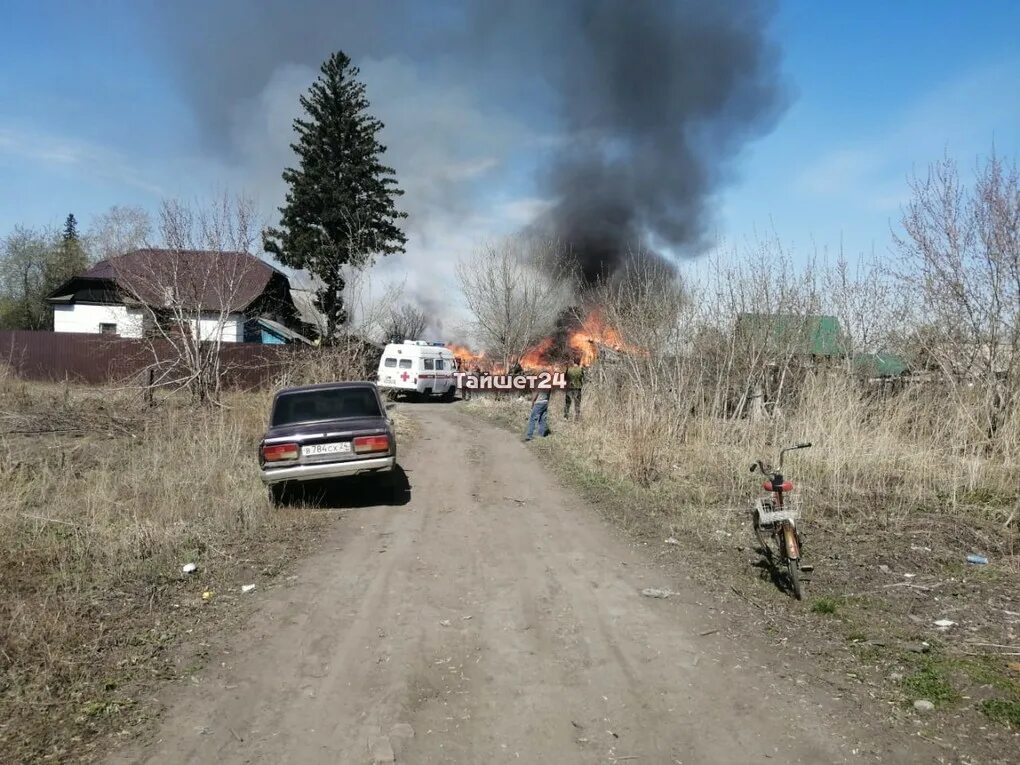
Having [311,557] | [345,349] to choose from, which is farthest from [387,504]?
[345,349]

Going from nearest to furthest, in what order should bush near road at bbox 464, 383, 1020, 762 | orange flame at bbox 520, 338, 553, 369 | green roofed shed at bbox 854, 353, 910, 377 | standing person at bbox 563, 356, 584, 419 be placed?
bush near road at bbox 464, 383, 1020, 762
green roofed shed at bbox 854, 353, 910, 377
standing person at bbox 563, 356, 584, 419
orange flame at bbox 520, 338, 553, 369

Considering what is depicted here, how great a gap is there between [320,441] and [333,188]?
1016 inches

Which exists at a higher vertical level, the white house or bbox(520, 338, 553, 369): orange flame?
the white house

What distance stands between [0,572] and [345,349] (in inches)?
520

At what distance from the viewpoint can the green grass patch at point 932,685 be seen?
146 inches

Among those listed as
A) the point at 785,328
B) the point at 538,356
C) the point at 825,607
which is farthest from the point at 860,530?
the point at 538,356

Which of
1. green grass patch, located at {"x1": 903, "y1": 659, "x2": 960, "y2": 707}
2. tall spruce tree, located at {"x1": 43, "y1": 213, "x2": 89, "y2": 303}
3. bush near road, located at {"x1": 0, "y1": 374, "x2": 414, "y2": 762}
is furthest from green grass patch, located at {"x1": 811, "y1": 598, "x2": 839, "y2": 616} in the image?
tall spruce tree, located at {"x1": 43, "y1": 213, "x2": 89, "y2": 303}

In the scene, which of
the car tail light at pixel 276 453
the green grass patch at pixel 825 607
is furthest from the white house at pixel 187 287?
the green grass patch at pixel 825 607

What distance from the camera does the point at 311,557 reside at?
673 centimetres

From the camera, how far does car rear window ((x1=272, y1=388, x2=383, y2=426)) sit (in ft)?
30.6

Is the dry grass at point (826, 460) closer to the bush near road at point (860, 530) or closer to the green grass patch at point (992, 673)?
the bush near road at point (860, 530)

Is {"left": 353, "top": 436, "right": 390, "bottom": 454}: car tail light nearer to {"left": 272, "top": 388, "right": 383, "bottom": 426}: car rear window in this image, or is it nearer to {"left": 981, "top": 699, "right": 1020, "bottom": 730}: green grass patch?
{"left": 272, "top": 388, "right": 383, "bottom": 426}: car rear window

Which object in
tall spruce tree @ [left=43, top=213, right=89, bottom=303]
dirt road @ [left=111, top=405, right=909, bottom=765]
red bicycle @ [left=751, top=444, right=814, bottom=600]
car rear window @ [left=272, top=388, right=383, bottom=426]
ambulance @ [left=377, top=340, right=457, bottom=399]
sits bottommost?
dirt road @ [left=111, top=405, right=909, bottom=765]

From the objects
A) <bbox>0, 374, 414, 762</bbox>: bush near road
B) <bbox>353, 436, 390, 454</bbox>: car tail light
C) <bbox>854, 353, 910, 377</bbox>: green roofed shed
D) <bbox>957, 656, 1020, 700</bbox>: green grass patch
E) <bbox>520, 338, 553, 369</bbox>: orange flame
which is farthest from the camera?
<bbox>520, 338, 553, 369</bbox>: orange flame
